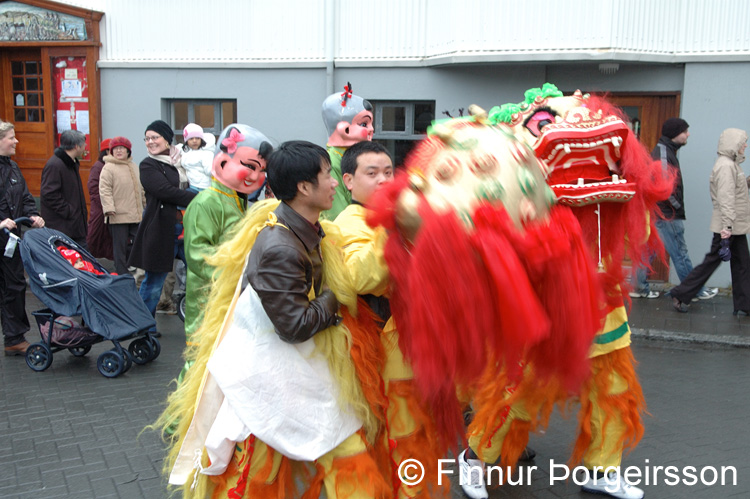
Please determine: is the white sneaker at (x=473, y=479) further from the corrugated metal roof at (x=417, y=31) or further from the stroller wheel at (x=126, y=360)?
the corrugated metal roof at (x=417, y=31)

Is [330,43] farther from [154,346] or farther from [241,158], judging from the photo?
[241,158]

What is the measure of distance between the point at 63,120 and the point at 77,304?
23.7 ft

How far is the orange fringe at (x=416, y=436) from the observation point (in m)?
2.80

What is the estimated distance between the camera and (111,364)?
18.8 feet

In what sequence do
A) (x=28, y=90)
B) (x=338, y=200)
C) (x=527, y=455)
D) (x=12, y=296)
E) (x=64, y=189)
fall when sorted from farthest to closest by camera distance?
1. (x=28, y=90)
2. (x=64, y=189)
3. (x=12, y=296)
4. (x=338, y=200)
5. (x=527, y=455)

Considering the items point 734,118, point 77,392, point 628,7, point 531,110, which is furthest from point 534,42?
point 77,392

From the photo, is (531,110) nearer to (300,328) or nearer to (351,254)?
(351,254)

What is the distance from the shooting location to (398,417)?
→ 9.24ft

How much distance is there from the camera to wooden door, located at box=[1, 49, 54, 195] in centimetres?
1188

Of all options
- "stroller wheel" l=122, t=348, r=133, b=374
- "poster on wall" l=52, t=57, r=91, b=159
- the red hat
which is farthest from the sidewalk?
"poster on wall" l=52, t=57, r=91, b=159

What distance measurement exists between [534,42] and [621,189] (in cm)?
639

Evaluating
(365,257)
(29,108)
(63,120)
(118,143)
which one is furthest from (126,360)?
(29,108)

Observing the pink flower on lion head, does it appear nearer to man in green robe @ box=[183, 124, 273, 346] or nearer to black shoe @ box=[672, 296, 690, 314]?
man in green robe @ box=[183, 124, 273, 346]

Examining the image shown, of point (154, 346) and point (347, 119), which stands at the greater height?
point (347, 119)
